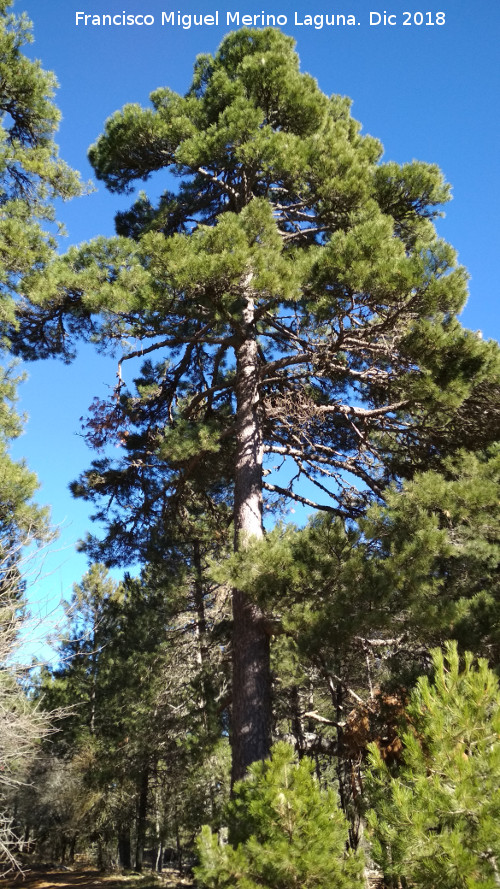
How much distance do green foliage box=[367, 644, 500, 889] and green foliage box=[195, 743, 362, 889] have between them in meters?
0.39

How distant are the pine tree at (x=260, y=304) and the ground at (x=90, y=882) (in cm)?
1038

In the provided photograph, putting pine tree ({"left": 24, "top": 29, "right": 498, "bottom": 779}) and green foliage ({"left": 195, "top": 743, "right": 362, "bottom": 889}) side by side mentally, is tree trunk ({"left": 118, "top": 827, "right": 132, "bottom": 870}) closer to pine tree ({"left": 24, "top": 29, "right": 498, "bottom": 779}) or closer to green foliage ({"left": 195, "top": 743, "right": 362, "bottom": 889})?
pine tree ({"left": 24, "top": 29, "right": 498, "bottom": 779})

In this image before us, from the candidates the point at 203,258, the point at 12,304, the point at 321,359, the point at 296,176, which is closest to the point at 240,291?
the point at 203,258

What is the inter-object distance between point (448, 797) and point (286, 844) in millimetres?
1077

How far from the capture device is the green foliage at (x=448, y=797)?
2637mm

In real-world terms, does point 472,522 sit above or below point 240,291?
below

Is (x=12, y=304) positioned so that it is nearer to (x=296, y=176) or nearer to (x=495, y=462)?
(x=296, y=176)

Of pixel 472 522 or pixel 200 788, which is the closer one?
pixel 472 522

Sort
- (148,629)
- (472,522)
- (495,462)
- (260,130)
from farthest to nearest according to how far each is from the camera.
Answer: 1. (148,629)
2. (260,130)
3. (495,462)
4. (472,522)

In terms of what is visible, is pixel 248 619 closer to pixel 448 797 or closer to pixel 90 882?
pixel 448 797

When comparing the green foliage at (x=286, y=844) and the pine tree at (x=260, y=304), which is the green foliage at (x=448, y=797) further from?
the pine tree at (x=260, y=304)

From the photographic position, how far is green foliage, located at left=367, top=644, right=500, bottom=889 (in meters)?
2.64

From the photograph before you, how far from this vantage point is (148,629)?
11.4m

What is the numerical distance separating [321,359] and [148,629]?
7.74m
